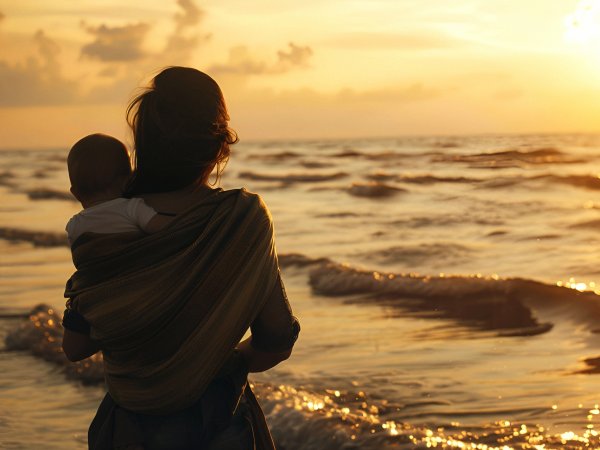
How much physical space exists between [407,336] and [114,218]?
17.0 feet

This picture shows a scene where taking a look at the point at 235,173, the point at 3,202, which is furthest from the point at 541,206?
the point at 235,173

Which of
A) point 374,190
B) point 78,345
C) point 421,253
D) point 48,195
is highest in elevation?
point 78,345

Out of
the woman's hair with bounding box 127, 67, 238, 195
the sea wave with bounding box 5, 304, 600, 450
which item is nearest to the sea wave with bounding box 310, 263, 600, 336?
the sea wave with bounding box 5, 304, 600, 450

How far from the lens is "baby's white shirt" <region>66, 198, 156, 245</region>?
2125 millimetres

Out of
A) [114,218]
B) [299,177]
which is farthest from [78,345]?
[299,177]

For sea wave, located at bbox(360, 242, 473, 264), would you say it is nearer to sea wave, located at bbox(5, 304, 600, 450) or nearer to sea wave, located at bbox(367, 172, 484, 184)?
sea wave, located at bbox(5, 304, 600, 450)

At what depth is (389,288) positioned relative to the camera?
31.3 feet

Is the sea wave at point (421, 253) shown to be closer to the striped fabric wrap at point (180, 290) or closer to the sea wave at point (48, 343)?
the sea wave at point (48, 343)

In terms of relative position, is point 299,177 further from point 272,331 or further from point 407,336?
point 272,331

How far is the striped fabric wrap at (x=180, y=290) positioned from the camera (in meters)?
2.08

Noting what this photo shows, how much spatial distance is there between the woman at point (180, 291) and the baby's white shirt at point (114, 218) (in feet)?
0.08

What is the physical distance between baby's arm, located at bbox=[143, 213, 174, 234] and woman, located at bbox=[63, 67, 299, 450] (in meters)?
0.02

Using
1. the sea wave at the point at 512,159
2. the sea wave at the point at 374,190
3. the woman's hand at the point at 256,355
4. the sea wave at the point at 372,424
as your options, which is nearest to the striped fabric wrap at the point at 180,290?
the woman's hand at the point at 256,355

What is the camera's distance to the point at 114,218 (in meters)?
2.13
